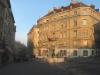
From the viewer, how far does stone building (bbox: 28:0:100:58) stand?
276 ft

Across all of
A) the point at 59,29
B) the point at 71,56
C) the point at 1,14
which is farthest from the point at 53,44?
the point at 1,14

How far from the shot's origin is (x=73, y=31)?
8631cm

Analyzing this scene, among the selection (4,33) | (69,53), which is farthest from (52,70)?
(69,53)

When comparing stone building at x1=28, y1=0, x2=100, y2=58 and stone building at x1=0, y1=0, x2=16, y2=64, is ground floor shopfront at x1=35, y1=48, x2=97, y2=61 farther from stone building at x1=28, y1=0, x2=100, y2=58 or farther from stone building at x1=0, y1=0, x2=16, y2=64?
stone building at x1=0, y1=0, x2=16, y2=64

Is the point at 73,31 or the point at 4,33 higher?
the point at 73,31

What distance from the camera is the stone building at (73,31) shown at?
3317 inches

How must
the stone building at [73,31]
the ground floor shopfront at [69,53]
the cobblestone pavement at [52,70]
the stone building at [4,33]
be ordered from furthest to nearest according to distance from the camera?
1. the stone building at [73,31]
2. the ground floor shopfront at [69,53]
3. the stone building at [4,33]
4. the cobblestone pavement at [52,70]

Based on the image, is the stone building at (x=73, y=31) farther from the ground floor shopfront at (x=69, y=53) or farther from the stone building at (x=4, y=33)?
the stone building at (x=4, y=33)

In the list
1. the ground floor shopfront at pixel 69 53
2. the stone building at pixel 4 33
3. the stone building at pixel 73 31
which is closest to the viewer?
the stone building at pixel 4 33

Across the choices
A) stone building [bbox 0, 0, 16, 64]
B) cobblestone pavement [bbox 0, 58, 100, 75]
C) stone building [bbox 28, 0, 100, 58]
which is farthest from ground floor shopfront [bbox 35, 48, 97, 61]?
cobblestone pavement [bbox 0, 58, 100, 75]

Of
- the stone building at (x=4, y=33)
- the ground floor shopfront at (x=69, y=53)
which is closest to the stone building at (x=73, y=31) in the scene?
the ground floor shopfront at (x=69, y=53)

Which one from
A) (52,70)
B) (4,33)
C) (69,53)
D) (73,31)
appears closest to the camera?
(52,70)

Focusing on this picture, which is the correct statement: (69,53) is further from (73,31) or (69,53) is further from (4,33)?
(4,33)

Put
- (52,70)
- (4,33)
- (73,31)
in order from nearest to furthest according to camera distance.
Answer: (52,70) → (4,33) → (73,31)
